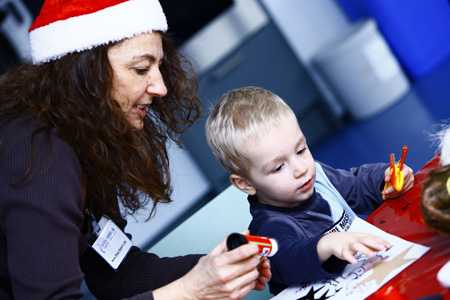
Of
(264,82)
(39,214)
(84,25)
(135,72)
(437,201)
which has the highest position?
(84,25)

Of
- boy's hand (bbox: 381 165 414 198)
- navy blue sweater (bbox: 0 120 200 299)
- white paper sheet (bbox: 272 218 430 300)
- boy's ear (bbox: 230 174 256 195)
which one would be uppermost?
navy blue sweater (bbox: 0 120 200 299)

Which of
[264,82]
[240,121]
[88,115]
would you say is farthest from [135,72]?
[264,82]

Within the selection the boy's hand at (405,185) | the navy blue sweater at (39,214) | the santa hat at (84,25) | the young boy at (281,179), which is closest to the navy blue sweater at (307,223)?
the young boy at (281,179)

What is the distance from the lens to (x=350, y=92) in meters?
3.81

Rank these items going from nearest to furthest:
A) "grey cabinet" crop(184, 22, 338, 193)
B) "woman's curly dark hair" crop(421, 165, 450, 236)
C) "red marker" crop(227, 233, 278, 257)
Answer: "woman's curly dark hair" crop(421, 165, 450, 236) → "red marker" crop(227, 233, 278, 257) → "grey cabinet" crop(184, 22, 338, 193)

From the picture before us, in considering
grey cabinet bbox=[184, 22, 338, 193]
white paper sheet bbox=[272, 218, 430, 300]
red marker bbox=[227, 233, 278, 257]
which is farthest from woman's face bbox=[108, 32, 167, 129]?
grey cabinet bbox=[184, 22, 338, 193]

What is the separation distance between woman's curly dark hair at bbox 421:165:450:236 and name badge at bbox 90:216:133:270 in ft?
2.36

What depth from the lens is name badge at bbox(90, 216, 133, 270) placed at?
1247mm

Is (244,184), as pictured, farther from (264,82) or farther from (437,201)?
(264,82)

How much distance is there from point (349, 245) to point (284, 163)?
33 centimetres

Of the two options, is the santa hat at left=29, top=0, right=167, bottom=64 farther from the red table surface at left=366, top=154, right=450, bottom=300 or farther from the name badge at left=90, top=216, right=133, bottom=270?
the red table surface at left=366, top=154, right=450, bottom=300

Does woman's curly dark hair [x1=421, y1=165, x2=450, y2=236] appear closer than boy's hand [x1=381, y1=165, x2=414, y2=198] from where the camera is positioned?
Yes

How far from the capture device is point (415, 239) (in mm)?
950

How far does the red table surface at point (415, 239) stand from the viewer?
80 cm
